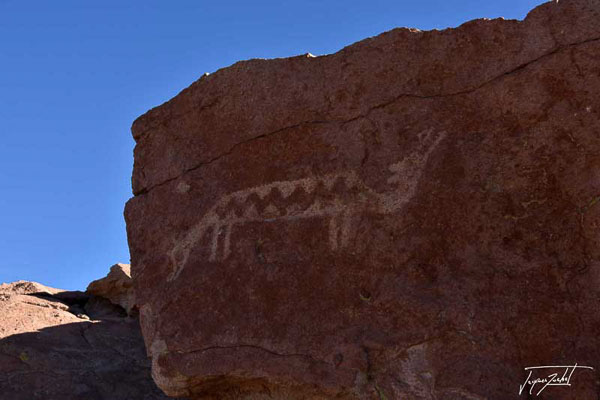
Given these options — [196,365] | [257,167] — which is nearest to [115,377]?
[196,365]

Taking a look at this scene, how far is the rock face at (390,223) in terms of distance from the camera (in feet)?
8.00

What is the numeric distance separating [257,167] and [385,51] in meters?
0.83

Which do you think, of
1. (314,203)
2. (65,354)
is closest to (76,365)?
(65,354)

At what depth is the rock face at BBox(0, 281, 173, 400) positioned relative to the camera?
13.9 ft

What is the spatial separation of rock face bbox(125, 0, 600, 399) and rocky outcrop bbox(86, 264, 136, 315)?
3229mm

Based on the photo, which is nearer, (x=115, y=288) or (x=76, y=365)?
(x=76, y=365)

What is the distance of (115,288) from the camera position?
6422 millimetres

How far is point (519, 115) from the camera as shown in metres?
2.57

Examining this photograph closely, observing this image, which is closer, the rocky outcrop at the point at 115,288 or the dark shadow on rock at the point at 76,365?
the dark shadow on rock at the point at 76,365

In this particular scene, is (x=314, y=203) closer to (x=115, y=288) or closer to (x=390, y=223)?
(x=390, y=223)

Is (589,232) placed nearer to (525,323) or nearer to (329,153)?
(525,323)

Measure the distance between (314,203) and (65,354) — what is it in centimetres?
278

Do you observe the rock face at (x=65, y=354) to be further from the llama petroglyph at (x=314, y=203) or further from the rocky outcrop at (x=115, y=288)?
the llama petroglyph at (x=314, y=203)

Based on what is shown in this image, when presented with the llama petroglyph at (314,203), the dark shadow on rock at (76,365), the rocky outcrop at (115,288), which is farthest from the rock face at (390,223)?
the rocky outcrop at (115,288)
